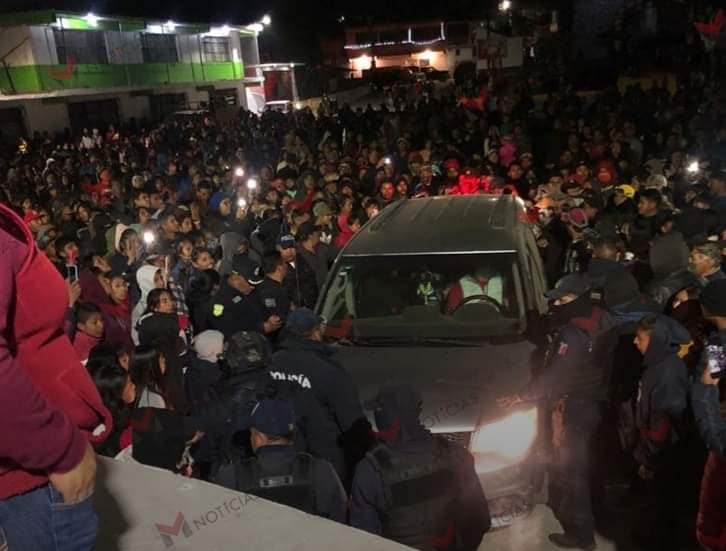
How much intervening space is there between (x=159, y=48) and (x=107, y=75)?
626 cm

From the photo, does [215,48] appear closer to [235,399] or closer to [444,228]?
[444,228]

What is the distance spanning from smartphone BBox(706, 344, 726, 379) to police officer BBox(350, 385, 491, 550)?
131 centimetres

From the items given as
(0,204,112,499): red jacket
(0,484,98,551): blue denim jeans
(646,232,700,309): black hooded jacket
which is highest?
(0,204,112,499): red jacket

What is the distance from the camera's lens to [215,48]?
43750 millimetres

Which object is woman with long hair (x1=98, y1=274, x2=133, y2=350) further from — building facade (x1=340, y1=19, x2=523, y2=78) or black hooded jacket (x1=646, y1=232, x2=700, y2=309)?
building facade (x1=340, y1=19, x2=523, y2=78)

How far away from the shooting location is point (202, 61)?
4200 centimetres

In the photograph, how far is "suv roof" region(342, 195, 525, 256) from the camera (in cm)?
A: 517

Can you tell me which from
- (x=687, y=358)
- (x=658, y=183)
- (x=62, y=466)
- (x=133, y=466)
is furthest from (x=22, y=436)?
(x=658, y=183)

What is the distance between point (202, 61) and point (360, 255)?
40.5m

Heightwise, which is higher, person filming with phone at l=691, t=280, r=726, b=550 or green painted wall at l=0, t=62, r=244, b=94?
green painted wall at l=0, t=62, r=244, b=94

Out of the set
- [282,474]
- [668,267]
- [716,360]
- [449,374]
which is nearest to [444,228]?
[449,374]

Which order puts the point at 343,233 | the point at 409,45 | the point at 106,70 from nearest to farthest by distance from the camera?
the point at 343,233 < the point at 106,70 < the point at 409,45

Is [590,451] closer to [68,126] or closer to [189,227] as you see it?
[189,227]

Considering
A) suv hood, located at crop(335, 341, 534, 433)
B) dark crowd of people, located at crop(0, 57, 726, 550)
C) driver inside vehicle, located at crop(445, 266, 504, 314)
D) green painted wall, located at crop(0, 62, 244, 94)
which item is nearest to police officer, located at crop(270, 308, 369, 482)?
dark crowd of people, located at crop(0, 57, 726, 550)
